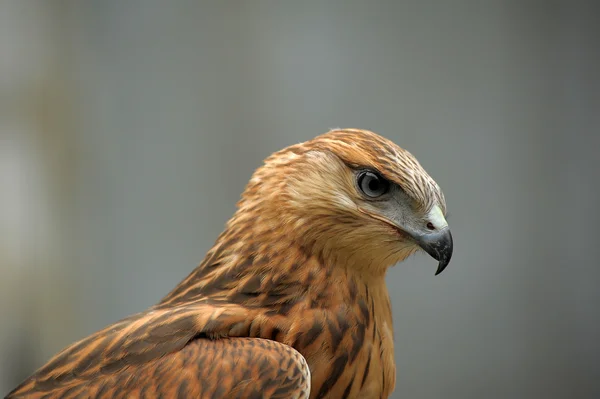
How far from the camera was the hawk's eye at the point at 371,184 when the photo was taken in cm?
123

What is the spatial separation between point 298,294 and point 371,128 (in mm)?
1694

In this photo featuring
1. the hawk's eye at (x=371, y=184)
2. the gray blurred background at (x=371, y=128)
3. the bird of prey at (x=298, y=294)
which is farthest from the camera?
the gray blurred background at (x=371, y=128)

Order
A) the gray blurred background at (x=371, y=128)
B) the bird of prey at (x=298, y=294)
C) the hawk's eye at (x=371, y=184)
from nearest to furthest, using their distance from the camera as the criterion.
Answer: the bird of prey at (x=298, y=294)
the hawk's eye at (x=371, y=184)
the gray blurred background at (x=371, y=128)

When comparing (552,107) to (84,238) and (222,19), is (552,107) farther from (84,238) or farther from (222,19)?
(84,238)

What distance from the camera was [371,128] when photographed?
2809mm

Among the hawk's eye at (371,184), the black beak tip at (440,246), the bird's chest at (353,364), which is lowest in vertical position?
the bird's chest at (353,364)

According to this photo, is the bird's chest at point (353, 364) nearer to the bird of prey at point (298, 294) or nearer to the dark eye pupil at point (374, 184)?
the bird of prey at point (298, 294)

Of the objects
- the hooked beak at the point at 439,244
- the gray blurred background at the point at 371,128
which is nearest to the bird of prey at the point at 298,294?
the hooked beak at the point at 439,244

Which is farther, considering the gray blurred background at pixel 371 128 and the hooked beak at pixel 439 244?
the gray blurred background at pixel 371 128

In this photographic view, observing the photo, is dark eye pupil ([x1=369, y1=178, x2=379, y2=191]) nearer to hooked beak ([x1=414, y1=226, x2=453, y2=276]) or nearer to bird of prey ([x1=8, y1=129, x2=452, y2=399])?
bird of prey ([x1=8, y1=129, x2=452, y2=399])

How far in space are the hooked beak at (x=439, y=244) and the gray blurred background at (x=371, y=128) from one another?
1621 millimetres

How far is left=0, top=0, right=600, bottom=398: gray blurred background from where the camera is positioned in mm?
2625

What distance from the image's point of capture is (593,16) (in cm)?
284

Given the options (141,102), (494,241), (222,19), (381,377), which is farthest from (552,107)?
(381,377)
